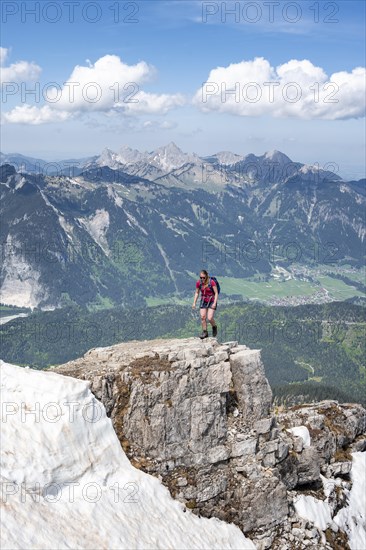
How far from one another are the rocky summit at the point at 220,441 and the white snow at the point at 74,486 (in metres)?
1.43

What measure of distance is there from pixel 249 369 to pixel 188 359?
520cm

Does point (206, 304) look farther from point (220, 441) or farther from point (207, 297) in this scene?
point (220, 441)

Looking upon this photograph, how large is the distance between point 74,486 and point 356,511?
26761 millimetres

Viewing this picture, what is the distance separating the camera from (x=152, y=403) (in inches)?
1486

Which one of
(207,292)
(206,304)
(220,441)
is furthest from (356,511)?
(207,292)

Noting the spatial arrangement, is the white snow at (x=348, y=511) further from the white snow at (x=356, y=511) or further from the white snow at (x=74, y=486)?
the white snow at (x=74, y=486)

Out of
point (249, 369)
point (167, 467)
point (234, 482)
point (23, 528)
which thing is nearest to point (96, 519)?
point (23, 528)

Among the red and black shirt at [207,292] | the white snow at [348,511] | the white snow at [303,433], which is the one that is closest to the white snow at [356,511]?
the white snow at [348,511]

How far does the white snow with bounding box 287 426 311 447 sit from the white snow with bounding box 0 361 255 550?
12.3 metres

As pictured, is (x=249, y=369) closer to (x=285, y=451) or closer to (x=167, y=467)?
(x=285, y=451)

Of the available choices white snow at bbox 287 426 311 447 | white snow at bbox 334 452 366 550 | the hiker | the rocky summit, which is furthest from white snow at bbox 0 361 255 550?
the hiker

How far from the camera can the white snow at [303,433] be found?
46156 mm

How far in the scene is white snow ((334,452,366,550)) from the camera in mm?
42250

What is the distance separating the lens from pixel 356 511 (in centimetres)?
4525
